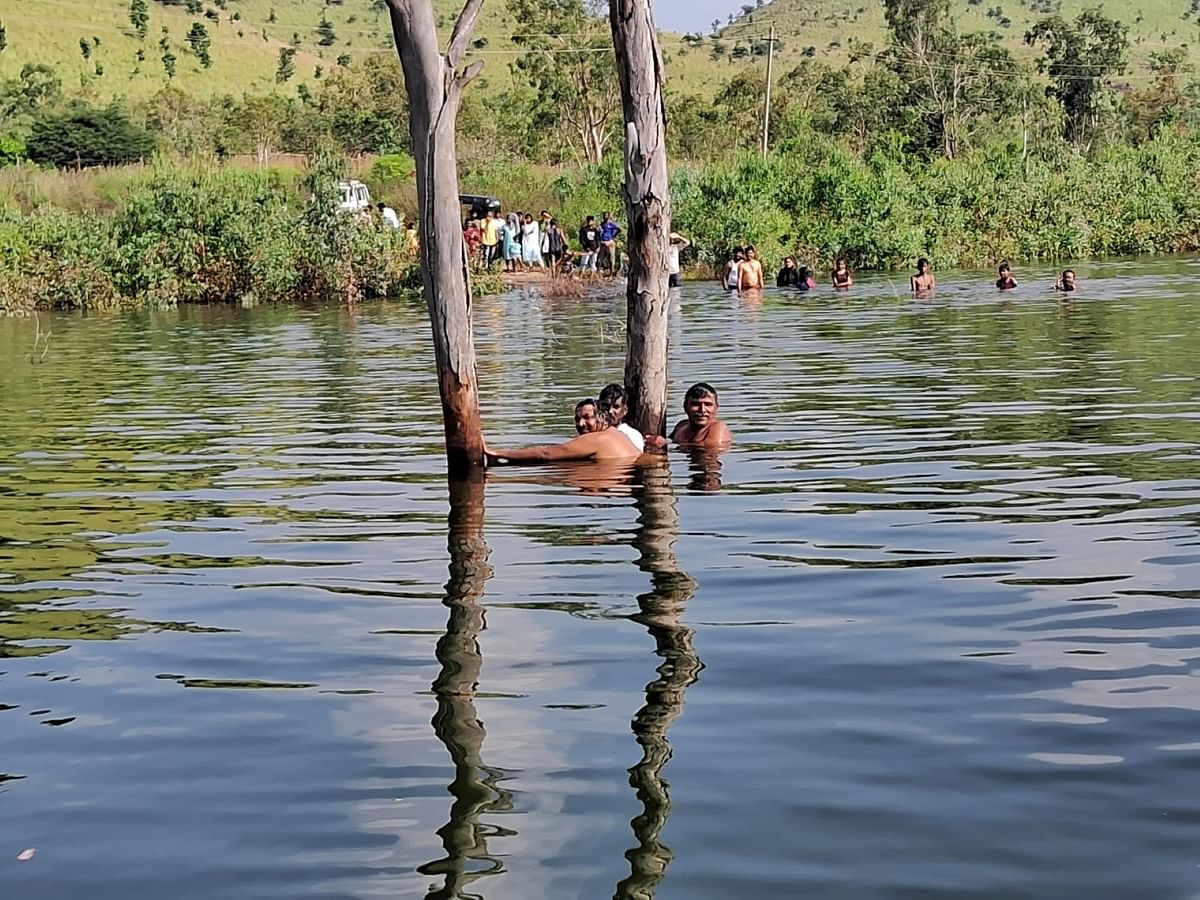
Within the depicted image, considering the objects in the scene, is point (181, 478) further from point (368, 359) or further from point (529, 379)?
point (368, 359)

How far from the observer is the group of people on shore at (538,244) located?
39469mm

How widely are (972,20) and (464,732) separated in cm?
14233

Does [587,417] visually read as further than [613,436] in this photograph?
Yes

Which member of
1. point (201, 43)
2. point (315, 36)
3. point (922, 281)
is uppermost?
point (315, 36)

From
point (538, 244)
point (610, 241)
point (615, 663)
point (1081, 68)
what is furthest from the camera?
point (1081, 68)

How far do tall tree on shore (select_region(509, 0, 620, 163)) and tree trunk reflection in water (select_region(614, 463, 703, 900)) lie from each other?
5702 cm

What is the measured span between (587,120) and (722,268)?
87.6ft

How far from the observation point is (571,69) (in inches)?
2596

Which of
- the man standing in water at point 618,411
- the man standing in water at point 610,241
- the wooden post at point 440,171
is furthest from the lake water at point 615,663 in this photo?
the man standing in water at point 610,241

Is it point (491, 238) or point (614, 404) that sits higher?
point (491, 238)

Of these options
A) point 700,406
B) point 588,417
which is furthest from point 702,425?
point 588,417

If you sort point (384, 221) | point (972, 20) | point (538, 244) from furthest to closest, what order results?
point (972, 20)
point (538, 244)
point (384, 221)

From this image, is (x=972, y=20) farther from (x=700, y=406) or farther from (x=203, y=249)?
(x=700, y=406)

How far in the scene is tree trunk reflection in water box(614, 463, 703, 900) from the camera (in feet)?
14.6
